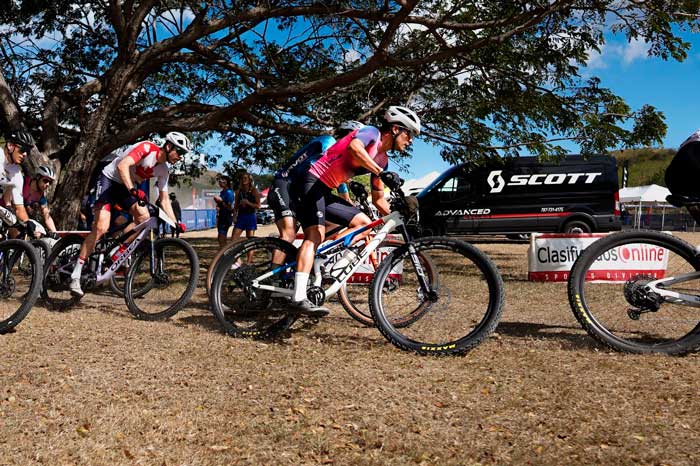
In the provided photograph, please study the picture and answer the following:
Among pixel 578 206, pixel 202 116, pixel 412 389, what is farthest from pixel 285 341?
pixel 578 206

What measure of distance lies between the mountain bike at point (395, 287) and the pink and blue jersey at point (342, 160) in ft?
1.51

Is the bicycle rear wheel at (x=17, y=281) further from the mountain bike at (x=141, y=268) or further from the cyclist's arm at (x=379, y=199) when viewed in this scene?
the cyclist's arm at (x=379, y=199)

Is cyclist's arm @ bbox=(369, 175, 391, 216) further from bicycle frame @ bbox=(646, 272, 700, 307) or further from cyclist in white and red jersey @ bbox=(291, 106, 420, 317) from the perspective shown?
bicycle frame @ bbox=(646, 272, 700, 307)

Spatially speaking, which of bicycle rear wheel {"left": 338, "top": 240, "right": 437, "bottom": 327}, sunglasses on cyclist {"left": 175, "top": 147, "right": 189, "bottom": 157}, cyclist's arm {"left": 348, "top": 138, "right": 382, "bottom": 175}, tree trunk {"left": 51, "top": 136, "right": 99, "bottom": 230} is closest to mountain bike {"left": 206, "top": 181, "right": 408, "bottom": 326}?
bicycle rear wheel {"left": 338, "top": 240, "right": 437, "bottom": 327}

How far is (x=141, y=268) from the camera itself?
19.1 ft

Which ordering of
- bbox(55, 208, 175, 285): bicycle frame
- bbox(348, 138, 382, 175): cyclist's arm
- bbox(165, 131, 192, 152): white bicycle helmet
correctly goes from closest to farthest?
bbox(348, 138, 382, 175): cyclist's arm → bbox(165, 131, 192, 152): white bicycle helmet → bbox(55, 208, 175, 285): bicycle frame

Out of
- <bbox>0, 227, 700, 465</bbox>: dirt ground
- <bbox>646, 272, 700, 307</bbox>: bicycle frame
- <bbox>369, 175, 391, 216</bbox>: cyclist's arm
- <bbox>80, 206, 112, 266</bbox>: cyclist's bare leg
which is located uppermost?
<bbox>369, 175, 391, 216</bbox>: cyclist's arm

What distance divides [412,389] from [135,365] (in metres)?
1.99

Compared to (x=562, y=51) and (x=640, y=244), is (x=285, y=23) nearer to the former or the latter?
(x=562, y=51)

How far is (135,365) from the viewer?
390cm

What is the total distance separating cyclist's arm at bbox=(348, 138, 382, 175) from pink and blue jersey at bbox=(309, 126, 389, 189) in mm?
70

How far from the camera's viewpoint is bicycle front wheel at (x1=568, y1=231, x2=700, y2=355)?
410 centimetres

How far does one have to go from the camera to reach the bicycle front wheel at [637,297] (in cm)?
410

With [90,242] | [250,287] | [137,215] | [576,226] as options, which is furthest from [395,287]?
[576,226]
